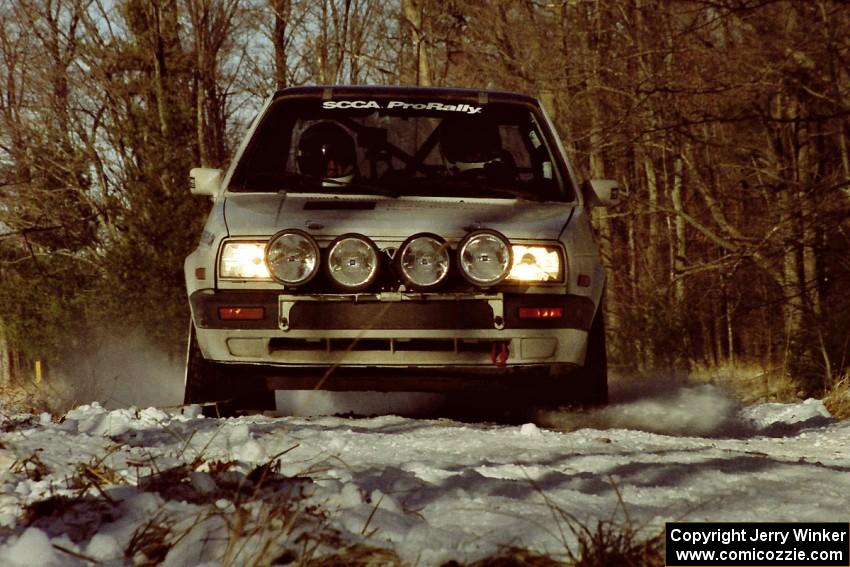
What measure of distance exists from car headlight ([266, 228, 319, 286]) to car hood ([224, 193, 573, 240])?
0.32 ft

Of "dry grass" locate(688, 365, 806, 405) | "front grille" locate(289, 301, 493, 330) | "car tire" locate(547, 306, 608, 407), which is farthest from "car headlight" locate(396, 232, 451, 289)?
"dry grass" locate(688, 365, 806, 405)

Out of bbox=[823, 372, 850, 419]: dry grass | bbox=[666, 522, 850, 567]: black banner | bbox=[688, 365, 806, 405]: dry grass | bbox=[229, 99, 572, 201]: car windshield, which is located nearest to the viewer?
bbox=[666, 522, 850, 567]: black banner

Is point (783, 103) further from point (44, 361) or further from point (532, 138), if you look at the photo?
point (44, 361)

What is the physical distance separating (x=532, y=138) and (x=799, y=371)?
12.7 feet

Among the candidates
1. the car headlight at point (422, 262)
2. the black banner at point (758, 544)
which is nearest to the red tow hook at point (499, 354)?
the car headlight at point (422, 262)

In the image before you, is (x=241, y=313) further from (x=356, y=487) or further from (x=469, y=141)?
(x=356, y=487)

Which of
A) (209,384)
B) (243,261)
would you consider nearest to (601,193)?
(243,261)

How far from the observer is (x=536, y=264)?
4.95m

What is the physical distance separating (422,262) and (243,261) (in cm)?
83

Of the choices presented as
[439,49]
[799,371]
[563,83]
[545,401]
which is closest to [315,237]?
[545,401]

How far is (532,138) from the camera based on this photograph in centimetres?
635

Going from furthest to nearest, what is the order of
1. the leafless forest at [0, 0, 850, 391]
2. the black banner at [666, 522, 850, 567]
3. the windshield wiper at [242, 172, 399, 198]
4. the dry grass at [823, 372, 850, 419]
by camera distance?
the leafless forest at [0, 0, 850, 391] < the dry grass at [823, 372, 850, 419] < the windshield wiper at [242, 172, 399, 198] < the black banner at [666, 522, 850, 567]

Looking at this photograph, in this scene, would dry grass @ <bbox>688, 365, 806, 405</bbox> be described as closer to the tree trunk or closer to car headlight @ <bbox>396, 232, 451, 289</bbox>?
car headlight @ <bbox>396, 232, 451, 289</bbox>

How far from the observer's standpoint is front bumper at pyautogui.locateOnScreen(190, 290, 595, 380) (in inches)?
190
